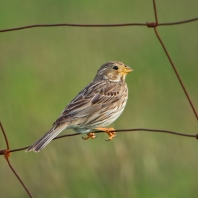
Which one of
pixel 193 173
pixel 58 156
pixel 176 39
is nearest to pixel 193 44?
pixel 176 39

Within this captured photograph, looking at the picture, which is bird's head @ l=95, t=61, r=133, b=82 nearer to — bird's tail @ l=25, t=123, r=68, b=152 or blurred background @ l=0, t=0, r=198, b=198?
blurred background @ l=0, t=0, r=198, b=198

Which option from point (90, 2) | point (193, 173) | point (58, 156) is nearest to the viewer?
point (58, 156)

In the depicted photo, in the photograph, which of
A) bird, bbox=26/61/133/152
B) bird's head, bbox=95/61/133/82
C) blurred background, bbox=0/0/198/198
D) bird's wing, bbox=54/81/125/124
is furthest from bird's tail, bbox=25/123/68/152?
bird's head, bbox=95/61/133/82

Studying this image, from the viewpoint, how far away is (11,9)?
15.8m

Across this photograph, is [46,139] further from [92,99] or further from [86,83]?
[86,83]

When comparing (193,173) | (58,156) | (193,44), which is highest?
(193,44)

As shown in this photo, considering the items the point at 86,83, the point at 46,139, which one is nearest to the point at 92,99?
the point at 46,139

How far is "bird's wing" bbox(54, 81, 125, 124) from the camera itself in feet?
27.7

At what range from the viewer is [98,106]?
347 inches

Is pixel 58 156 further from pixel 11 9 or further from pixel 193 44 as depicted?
pixel 11 9

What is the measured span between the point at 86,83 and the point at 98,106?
4.29 m

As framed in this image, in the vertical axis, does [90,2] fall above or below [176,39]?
above

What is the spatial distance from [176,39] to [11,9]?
3120 mm

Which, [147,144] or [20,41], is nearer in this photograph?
[147,144]
